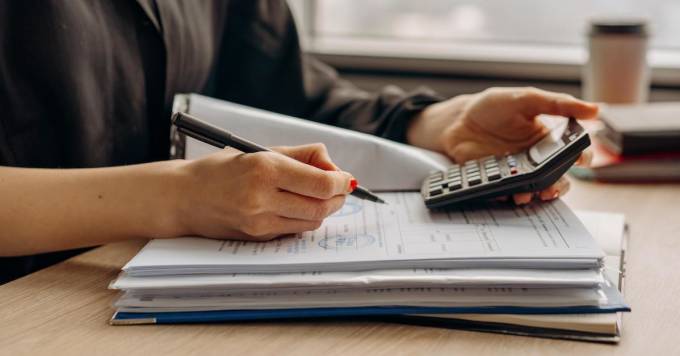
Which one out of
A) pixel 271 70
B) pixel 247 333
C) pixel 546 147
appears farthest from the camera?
pixel 271 70

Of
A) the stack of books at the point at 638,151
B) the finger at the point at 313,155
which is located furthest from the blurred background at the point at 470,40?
the finger at the point at 313,155

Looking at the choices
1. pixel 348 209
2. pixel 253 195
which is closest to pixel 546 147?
pixel 348 209

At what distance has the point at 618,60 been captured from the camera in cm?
137

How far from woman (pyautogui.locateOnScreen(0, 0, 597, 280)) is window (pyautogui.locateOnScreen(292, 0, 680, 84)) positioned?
1.73 feet

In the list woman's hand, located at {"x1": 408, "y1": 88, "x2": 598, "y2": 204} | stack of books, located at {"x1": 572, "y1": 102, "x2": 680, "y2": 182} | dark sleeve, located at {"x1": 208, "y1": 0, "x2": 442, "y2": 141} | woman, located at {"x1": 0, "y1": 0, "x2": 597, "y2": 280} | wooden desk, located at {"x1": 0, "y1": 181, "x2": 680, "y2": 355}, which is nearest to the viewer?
wooden desk, located at {"x1": 0, "y1": 181, "x2": 680, "y2": 355}

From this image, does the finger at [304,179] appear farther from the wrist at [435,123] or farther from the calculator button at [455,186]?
the wrist at [435,123]

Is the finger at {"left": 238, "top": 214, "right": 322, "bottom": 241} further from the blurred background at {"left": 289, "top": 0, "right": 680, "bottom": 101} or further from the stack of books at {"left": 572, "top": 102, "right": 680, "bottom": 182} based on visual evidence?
the blurred background at {"left": 289, "top": 0, "right": 680, "bottom": 101}

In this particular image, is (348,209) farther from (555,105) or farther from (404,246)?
(555,105)

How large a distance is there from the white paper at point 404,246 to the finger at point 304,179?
1.8 inches

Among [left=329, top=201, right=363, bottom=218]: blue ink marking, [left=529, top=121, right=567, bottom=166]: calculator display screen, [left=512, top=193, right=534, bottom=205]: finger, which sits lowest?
[left=329, top=201, right=363, bottom=218]: blue ink marking

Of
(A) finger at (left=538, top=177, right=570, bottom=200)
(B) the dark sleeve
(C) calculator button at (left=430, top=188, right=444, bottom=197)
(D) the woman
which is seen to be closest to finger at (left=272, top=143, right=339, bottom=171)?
(D) the woman

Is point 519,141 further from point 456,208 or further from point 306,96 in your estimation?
point 306,96

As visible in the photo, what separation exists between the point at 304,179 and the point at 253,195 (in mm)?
44

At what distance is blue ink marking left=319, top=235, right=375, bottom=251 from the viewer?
694 mm
